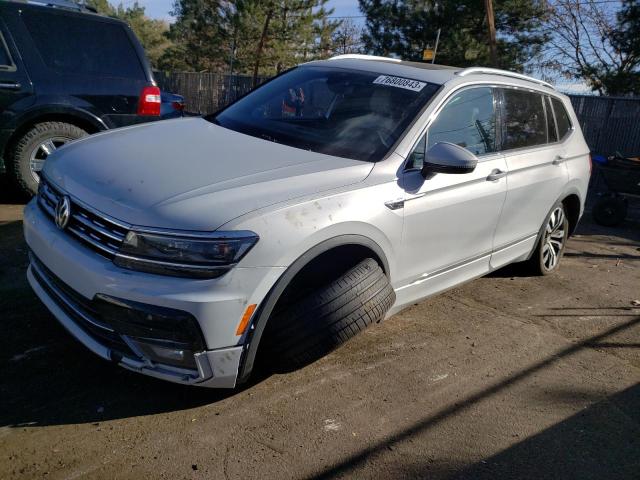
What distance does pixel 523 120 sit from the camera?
479cm

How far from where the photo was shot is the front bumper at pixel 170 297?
2.58 m

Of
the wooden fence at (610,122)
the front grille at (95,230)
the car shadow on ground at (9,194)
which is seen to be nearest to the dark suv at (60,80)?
the car shadow on ground at (9,194)

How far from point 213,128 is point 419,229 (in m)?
1.52

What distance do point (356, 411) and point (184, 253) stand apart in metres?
1.29

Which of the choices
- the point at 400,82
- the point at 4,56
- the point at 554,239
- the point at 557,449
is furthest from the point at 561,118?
the point at 4,56

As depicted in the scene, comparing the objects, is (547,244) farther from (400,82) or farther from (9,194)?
(9,194)

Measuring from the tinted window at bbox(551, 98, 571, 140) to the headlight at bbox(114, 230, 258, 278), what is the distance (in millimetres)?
3881

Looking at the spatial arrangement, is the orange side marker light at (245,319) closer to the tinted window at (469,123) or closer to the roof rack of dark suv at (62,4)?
the tinted window at (469,123)

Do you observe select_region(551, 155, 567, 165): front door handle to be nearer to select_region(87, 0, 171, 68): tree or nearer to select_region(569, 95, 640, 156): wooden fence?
select_region(569, 95, 640, 156): wooden fence

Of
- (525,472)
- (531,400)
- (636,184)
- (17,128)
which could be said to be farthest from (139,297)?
(636,184)

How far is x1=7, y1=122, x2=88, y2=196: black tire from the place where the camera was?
5.79 m

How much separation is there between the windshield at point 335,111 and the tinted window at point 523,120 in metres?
0.98

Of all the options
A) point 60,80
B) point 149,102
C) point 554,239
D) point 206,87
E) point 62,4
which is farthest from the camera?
point 206,87

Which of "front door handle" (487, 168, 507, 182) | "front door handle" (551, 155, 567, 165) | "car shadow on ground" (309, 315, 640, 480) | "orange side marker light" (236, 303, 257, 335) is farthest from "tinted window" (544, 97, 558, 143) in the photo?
"orange side marker light" (236, 303, 257, 335)
